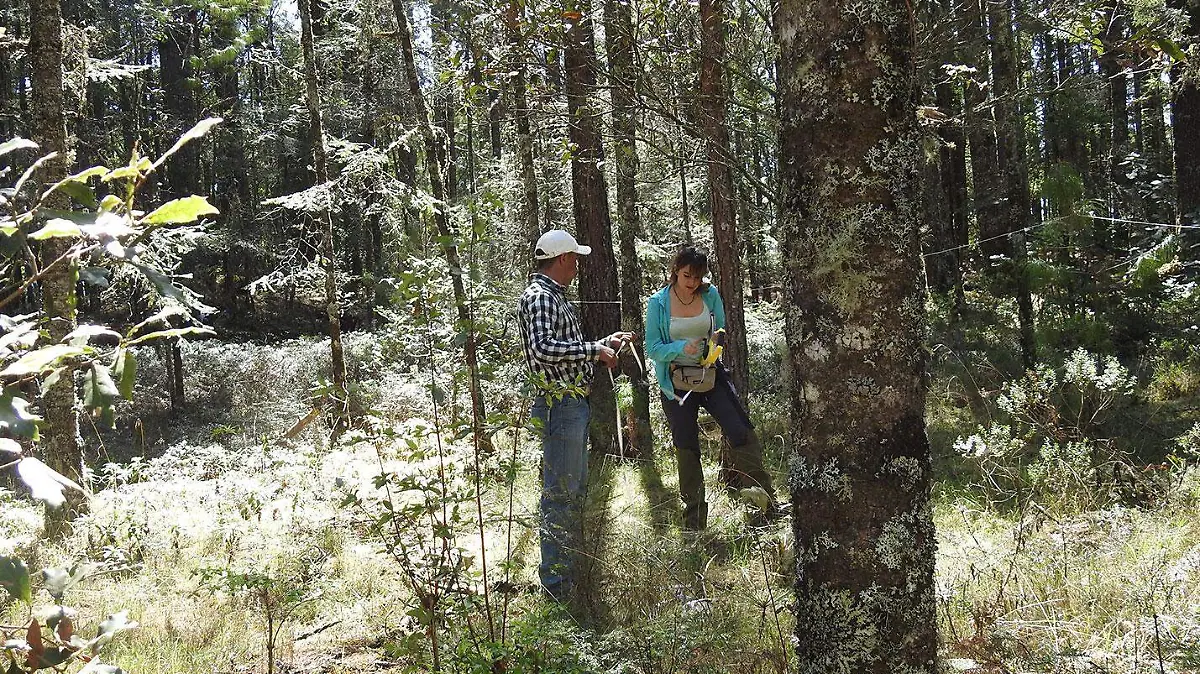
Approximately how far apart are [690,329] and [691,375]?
11.8 inches

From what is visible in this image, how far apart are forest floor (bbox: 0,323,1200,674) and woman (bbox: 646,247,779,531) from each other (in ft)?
1.03

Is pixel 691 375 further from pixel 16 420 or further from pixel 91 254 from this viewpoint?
pixel 16 420

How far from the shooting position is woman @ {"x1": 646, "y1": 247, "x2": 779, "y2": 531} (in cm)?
482

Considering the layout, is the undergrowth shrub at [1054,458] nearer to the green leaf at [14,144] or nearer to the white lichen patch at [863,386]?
the white lichen patch at [863,386]

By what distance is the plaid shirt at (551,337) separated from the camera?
151 inches

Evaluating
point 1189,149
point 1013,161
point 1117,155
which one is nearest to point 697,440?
point 1013,161

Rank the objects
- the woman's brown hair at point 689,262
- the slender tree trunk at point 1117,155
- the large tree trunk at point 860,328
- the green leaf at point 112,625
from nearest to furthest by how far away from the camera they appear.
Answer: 1. the green leaf at point 112,625
2. the large tree trunk at point 860,328
3. the woman's brown hair at point 689,262
4. the slender tree trunk at point 1117,155

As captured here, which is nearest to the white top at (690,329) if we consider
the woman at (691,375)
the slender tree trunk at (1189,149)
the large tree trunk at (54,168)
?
the woman at (691,375)

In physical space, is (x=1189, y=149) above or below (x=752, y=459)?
above

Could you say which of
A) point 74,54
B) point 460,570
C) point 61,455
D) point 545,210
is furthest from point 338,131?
point 460,570

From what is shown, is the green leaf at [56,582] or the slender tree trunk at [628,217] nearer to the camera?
the green leaf at [56,582]

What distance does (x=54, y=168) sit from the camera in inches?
221

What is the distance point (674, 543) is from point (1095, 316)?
7226 mm

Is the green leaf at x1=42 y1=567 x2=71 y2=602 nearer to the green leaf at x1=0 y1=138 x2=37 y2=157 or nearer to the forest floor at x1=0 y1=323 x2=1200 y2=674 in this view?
the green leaf at x1=0 y1=138 x2=37 y2=157
